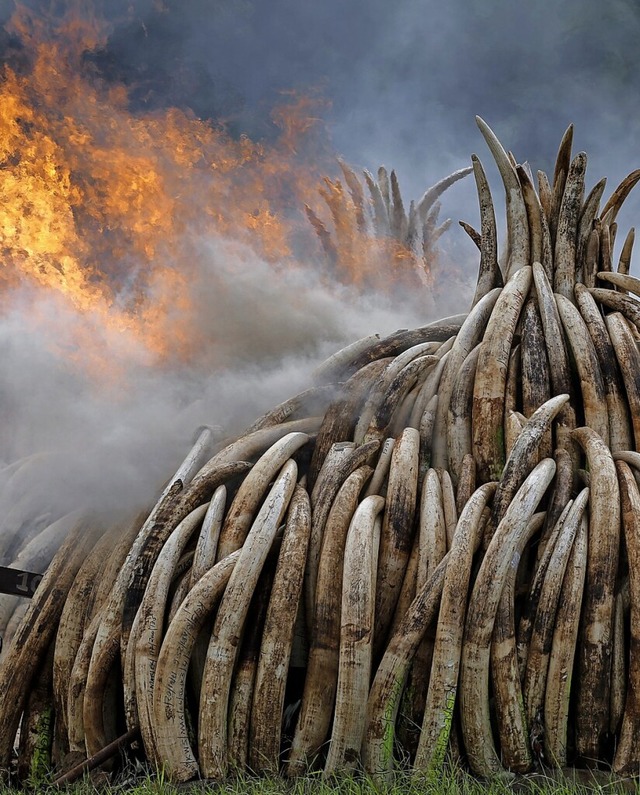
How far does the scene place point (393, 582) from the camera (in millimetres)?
4004

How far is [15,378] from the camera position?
729 cm

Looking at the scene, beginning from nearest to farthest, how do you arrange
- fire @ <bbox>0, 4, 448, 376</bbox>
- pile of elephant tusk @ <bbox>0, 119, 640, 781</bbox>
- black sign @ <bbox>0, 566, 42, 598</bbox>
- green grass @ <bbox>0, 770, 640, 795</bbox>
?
1. green grass @ <bbox>0, 770, 640, 795</bbox>
2. pile of elephant tusk @ <bbox>0, 119, 640, 781</bbox>
3. black sign @ <bbox>0, 566, 42, 598</bbox>
4. fire @ <bbox>0, 4, 448, 376</bbox>

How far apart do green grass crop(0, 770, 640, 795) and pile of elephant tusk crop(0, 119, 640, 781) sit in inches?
3.0

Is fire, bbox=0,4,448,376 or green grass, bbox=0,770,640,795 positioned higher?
fire, bbox=0,4,448,376

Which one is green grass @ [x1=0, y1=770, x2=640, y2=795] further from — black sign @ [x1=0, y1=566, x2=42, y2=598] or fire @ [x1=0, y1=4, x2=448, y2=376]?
fire @ [x1=0, y1=4, x2=448, y2=376]

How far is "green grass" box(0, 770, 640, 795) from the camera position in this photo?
10.8 ft

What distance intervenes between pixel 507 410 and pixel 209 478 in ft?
5.37

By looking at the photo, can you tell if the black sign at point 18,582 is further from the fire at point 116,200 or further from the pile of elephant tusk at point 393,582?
the fire at point 116,200

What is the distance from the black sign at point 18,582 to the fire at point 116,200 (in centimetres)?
342

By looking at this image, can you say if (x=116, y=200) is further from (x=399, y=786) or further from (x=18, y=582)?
(x=399, y=786)

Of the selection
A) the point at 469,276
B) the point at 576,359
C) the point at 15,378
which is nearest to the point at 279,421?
the point at 576,359

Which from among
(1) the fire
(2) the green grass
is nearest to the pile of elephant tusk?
(2) the green grass

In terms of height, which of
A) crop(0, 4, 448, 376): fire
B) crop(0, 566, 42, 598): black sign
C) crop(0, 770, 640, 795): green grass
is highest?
crop(0, 4, 448, 376): fire

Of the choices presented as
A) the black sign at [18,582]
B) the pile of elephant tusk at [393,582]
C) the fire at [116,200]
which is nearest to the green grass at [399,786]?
the pile of elephant tusk at [393,582]
